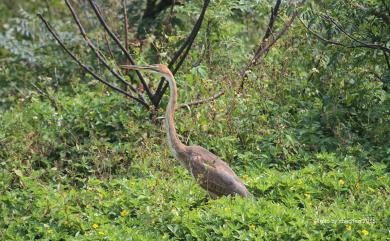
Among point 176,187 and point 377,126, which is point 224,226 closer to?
point 176,187

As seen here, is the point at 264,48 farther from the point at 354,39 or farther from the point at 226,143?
the point at 354,39

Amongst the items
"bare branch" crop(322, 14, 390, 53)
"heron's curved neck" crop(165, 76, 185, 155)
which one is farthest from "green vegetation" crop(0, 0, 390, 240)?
"heron's curved neck" crop(165, 76, 185, 155)

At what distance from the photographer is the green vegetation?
684 cm

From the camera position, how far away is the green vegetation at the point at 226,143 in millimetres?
6840

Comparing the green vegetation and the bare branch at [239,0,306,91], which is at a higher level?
the bare branch at [239,0,306,91]

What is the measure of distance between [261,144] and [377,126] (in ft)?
4.13

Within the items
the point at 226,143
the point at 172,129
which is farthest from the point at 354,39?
the point at 172,129

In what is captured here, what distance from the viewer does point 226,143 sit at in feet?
28.3

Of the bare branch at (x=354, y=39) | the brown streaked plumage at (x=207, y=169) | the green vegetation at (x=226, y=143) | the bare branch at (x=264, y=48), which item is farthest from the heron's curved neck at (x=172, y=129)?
the bare branch at (x=354, y=39)

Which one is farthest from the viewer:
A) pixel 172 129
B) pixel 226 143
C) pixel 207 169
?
pixel 226 143

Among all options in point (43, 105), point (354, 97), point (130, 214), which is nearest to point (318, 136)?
point (354, 97)

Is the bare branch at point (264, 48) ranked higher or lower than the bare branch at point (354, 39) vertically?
lower

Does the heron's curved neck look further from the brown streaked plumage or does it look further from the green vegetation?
the green vegetation

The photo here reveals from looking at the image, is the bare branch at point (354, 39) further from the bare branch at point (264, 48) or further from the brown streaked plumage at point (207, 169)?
the brown streaked plumage at point (207, 169)
